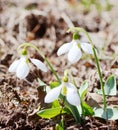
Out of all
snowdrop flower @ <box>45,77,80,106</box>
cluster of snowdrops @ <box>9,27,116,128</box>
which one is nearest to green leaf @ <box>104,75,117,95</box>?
cluster of snowdrops @ <box>9,27,116,128</box>

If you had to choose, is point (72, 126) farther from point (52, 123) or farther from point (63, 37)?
point (63, 37)

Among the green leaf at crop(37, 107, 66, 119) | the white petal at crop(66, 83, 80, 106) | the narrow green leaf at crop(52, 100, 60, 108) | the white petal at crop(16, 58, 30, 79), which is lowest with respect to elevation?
the green leaf at crop(37, 107, 66, 119)

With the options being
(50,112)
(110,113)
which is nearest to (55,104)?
(50,112)

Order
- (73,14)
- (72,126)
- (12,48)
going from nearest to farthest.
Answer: (72,126), (12,48), (73,14)

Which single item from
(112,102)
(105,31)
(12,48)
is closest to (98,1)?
(105,31)

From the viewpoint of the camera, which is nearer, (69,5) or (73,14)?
(73,14)

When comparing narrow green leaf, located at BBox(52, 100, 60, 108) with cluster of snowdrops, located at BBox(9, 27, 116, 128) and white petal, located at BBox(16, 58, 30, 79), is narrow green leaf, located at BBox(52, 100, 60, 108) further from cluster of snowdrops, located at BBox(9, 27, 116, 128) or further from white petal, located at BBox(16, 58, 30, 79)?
white petal, located at BBox(16, 58, 30, 79)

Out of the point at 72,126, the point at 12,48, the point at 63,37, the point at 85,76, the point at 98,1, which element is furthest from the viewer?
the point at 98,1
